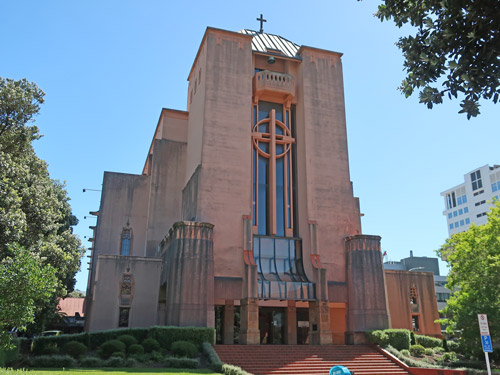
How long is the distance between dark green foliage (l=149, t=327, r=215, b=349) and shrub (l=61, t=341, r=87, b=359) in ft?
12.5

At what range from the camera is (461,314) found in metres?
23.2

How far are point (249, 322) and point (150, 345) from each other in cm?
648

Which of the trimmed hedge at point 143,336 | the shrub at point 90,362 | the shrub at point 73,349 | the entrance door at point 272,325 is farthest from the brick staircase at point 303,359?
the shrub at point 73,349

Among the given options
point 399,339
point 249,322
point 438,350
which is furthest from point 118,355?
point 438,350

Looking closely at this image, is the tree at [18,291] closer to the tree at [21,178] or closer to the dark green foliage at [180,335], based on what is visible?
the tree at [21,178]

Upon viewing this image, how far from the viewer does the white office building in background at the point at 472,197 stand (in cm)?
8456

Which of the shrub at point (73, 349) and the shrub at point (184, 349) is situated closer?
the shrub at point (73, 349)

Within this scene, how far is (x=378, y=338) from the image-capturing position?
87.1 feet

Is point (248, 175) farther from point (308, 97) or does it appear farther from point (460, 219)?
point (460, 219)

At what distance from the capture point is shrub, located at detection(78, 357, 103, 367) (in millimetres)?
19609

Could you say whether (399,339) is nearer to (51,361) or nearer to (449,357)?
(449,357)

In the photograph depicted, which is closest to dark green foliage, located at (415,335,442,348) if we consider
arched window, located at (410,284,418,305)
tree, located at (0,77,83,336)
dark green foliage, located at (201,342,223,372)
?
arched window, located at (410,284,418,305)

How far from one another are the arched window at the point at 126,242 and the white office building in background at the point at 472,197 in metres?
68.3

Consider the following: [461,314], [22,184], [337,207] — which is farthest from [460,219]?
[22,184]
